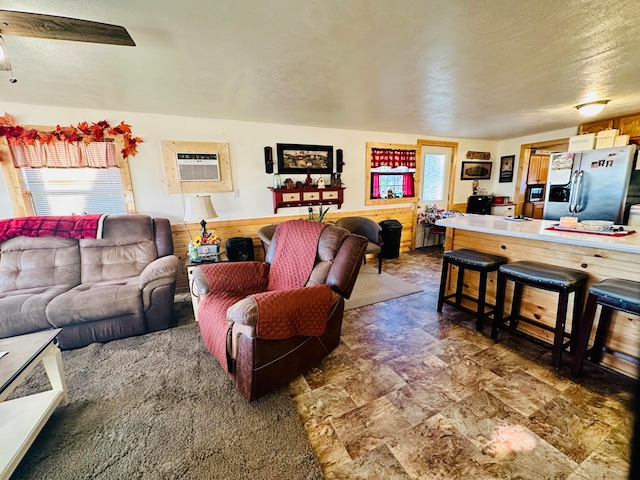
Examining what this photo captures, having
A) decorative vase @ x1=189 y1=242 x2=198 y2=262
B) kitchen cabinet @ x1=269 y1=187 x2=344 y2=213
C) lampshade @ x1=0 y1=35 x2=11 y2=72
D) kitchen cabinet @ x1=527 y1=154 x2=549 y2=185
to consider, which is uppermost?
lampshade @ x1=0 y1=35 x2=11 y2=72

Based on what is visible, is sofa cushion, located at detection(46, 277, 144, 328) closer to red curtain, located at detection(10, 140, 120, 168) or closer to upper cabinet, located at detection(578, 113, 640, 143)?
red curtain, located at detection(10, 140, 120, 168)

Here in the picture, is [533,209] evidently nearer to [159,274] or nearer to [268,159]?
[268,159]

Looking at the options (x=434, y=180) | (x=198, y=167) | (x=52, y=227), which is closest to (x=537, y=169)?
(x=434, y=180)

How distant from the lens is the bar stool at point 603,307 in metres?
1.61

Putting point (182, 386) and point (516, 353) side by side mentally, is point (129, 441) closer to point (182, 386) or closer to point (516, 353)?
point (182, 386)

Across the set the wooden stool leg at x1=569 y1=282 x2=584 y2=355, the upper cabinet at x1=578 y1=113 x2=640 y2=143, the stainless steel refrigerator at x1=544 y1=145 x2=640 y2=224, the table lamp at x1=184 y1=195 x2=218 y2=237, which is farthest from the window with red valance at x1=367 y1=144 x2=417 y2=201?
the wooden stool leg at x1=569 y1=282 x2=584 y2=355

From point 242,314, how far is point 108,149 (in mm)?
2939

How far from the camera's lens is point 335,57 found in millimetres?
1882

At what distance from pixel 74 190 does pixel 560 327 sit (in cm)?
483

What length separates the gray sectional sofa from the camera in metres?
2.19

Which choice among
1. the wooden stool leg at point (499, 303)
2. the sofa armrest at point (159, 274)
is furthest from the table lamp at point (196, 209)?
the wooden stool leg at point (499, 303)

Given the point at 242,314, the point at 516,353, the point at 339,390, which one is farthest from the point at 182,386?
the point at 516,353

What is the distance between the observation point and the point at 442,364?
208 centimetres

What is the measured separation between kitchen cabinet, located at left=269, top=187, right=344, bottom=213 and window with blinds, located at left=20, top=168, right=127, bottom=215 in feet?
6.30
